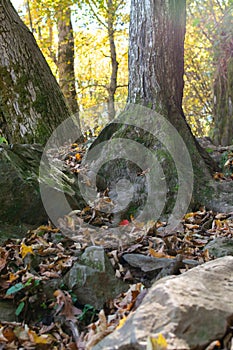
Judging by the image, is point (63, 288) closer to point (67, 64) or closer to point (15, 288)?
point (15, 288)

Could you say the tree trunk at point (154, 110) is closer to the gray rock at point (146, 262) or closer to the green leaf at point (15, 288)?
the gray rock at point (146, 262)

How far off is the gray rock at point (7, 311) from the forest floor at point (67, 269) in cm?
3

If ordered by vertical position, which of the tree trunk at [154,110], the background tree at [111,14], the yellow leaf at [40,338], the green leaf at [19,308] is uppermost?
the background tree at [111,14]

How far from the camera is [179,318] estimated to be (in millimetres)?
1861

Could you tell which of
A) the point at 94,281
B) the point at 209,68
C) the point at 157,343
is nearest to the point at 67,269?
the point at 94,281

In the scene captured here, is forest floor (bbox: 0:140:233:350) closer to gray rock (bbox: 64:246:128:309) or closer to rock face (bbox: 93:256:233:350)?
gray rock (bbox: 64:246:128:309)

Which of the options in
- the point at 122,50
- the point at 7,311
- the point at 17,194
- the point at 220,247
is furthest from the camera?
the point at 122,50

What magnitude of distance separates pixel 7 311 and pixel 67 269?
1.85 feet

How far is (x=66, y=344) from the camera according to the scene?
249cm

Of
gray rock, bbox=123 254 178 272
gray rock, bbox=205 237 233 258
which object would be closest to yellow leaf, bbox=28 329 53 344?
gray rock, bbox=123 254 178 272

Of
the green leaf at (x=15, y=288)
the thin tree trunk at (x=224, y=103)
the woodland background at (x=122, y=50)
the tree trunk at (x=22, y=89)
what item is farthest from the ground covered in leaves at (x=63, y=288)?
the woodland background at (x=122, y=50)

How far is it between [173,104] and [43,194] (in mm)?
2325

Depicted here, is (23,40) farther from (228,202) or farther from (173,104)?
(228,202)

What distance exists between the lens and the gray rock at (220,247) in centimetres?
330
